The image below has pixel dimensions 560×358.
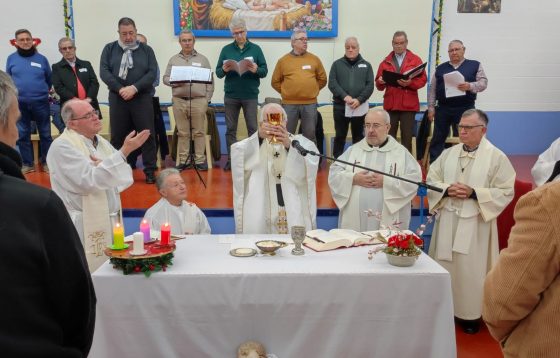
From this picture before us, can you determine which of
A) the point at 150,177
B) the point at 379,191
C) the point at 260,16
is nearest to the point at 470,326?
the point at 379,191

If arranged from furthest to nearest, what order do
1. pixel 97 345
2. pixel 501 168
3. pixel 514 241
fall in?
pixel 501 168 → pixel 97 345 → pixel 514 241

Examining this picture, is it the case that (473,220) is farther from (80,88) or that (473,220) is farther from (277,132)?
(80,88)

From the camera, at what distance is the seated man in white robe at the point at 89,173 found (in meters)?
3.69

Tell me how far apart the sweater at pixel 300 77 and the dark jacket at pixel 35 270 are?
5659 millimetres

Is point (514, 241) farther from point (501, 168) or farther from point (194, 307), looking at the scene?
point (501, 168)

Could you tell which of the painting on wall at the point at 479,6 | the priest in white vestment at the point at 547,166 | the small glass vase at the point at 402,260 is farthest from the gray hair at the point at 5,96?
the painting on wall at the point at 479,6

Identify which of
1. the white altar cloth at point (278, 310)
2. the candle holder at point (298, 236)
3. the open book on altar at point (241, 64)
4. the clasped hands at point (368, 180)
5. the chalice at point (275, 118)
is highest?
the open book on altar at point (241, 64)

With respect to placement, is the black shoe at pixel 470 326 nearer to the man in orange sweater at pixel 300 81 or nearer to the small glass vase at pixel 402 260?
the small glass vase at pixel 402 260

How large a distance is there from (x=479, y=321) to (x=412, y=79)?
11.5 feet

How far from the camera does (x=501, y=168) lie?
421 centimetres

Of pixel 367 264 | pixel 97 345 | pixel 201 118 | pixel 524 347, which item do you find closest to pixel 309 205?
pixel 367 264

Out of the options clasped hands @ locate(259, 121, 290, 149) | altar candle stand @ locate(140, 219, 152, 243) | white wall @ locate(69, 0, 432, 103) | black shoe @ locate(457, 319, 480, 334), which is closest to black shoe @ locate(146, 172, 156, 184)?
clasped hands @ locate(259, 121, 290, 149)

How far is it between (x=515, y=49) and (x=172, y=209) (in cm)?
811

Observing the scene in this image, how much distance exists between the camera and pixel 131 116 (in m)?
6.35
